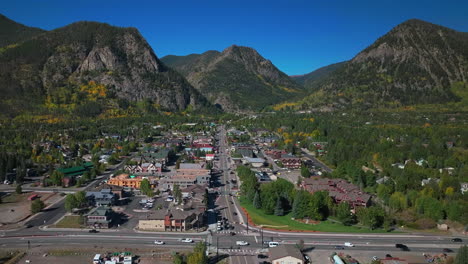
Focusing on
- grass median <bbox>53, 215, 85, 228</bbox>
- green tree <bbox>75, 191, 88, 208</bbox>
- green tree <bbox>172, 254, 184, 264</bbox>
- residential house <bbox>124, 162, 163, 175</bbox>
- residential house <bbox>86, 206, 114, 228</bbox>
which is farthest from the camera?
residential house <bbox>124, 162, 163, 175</bbox>

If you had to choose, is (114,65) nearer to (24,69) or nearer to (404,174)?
(24,69)

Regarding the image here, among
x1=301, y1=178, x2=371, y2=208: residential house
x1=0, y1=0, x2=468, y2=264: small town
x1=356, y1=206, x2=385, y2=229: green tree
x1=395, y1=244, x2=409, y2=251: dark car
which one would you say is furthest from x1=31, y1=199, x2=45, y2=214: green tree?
x1=395, y1=244, x2=409, y2=251: dark car

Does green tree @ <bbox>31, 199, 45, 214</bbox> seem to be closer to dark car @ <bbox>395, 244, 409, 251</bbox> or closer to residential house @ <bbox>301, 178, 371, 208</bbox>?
residential house @ <bbox>301, 178, 371, 208</bbox>

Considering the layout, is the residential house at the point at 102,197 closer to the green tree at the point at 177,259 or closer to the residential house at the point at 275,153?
the green tree at the point at 177,259

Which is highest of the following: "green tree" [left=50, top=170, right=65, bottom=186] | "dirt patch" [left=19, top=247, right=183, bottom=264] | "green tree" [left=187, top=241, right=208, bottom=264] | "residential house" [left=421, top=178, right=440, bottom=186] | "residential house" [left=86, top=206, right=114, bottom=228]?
"green tree" [left=50, top=170, right=65, bottom=186]

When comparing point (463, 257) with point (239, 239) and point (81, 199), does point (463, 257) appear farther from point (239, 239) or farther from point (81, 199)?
point (81, 199)

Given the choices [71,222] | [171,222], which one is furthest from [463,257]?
[71,222]

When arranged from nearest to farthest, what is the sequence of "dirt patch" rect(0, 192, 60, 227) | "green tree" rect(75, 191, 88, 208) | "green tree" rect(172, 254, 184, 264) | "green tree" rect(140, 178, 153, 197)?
"green tree" rect(172, 254, 184, 264) → "dirt patch" rect(0, 192, 60, 227) → "green tree" rect(75, 191, 88, 208) → "green tree" rect(140, 178, 153, 197)
